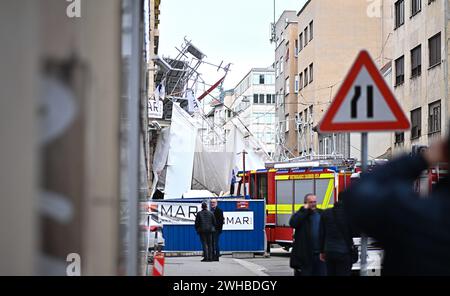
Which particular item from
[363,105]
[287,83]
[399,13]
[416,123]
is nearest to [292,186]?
[416,123]

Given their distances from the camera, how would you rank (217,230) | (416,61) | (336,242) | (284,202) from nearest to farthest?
(336,242) < (217,230) < (284,202) < (416,61)

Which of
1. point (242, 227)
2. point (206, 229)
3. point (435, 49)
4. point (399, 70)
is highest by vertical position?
point (435, 49)

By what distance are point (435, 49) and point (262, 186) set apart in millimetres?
13296

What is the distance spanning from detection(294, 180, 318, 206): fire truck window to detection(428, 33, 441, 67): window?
13244 millimetres

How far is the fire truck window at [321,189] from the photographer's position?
20.9 meters

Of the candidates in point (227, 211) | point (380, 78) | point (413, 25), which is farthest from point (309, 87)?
point (380, 78)

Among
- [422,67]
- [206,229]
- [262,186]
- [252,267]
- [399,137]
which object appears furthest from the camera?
[399,137]

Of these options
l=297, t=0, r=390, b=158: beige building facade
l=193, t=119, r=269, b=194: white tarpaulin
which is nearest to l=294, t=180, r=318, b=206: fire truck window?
l=193, t=119, r=269, b=194: white tarpaulin

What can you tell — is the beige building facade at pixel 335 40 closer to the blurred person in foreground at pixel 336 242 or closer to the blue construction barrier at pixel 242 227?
the blue construction barrier at pixel 242 227

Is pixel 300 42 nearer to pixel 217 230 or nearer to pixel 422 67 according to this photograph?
pixel 422 67

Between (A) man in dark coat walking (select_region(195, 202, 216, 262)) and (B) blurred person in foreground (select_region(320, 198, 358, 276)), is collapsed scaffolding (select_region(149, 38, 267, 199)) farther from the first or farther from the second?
(B) blurred person in foreground (select_region(320, 198, 358, 276))

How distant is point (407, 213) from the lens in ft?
9.38

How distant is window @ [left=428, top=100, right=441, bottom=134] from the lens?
32.1 m

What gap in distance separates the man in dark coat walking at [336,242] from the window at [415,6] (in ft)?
87.8
